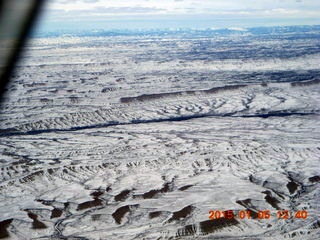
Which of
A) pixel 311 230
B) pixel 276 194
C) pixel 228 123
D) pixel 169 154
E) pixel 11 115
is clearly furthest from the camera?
pixel 11 115

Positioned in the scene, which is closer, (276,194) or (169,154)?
(276,194)

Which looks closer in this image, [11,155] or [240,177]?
[240,177]

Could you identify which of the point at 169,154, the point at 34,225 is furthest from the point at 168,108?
the point at 34,225

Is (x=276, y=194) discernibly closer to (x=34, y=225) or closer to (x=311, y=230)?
(x=311, y=230)

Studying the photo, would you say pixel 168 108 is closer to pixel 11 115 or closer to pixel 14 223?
pixel 11 115

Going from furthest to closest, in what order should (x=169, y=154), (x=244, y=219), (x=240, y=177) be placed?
(x=169, y=154) < (x=240, y=177) < (x=244, y=219)

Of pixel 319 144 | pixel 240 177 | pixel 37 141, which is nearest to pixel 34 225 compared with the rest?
pixel 240 177
